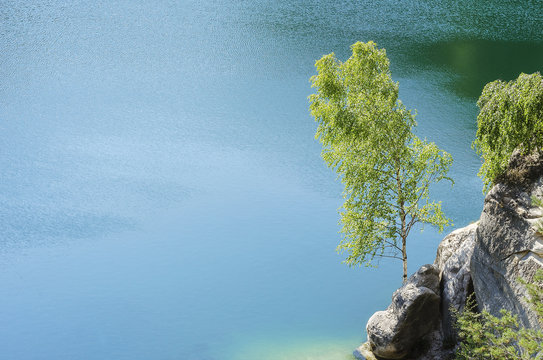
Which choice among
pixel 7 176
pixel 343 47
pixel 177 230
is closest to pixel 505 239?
pixel 177 230

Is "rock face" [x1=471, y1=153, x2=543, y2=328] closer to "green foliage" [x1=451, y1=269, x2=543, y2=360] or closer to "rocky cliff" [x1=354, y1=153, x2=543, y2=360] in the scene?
"rocky cliff" [x1=354, y1=153, x2=543, y2=360]

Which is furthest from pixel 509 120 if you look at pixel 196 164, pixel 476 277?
pixel 196 164

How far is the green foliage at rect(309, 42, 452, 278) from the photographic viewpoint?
591 inches

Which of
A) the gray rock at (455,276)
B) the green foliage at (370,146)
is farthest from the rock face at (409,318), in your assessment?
the green foliage at (370,146)

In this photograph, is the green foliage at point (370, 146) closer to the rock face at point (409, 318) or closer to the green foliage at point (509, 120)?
the rock face at point (409, 318)

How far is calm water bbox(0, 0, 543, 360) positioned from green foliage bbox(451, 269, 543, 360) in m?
4.29

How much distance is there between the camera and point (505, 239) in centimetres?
1238

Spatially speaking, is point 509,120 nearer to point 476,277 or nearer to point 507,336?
point 476,277

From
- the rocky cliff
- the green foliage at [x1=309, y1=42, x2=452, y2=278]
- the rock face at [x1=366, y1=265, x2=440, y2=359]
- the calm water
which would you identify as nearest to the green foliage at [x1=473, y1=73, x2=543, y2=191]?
the rocky cliff

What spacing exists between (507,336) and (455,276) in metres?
4.30

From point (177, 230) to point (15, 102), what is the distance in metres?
13.1

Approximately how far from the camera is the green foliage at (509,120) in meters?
11.6

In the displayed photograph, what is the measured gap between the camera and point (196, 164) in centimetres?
2502

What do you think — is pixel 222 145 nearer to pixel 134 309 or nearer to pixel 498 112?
pixel 134 309
